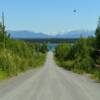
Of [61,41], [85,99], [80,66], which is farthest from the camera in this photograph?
[61,41]

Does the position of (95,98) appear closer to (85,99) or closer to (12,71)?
(85,99)

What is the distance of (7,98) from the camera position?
20656 millimetres

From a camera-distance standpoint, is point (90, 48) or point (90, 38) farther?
point (90, 38)

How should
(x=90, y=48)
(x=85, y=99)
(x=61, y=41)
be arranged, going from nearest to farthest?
1. (x=85, y=99)
2. (x=90, y=48)
3. (x=61, y=41)

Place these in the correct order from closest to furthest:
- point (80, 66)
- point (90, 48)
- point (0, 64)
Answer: point (0, 64), point (80, 66), point (90, 48)

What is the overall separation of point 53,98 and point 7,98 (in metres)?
2.17

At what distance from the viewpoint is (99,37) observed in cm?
8781

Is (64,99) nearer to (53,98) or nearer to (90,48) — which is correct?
(53,98)

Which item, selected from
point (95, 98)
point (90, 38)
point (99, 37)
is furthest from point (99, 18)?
point (95, 98)

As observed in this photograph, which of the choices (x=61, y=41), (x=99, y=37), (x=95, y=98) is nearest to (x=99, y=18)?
(x=99, y=37)

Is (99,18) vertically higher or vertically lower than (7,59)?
higher

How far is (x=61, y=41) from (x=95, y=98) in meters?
179

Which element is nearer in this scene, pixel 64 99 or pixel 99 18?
pixel 64 99

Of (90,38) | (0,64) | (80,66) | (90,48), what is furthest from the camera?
(90,38)
